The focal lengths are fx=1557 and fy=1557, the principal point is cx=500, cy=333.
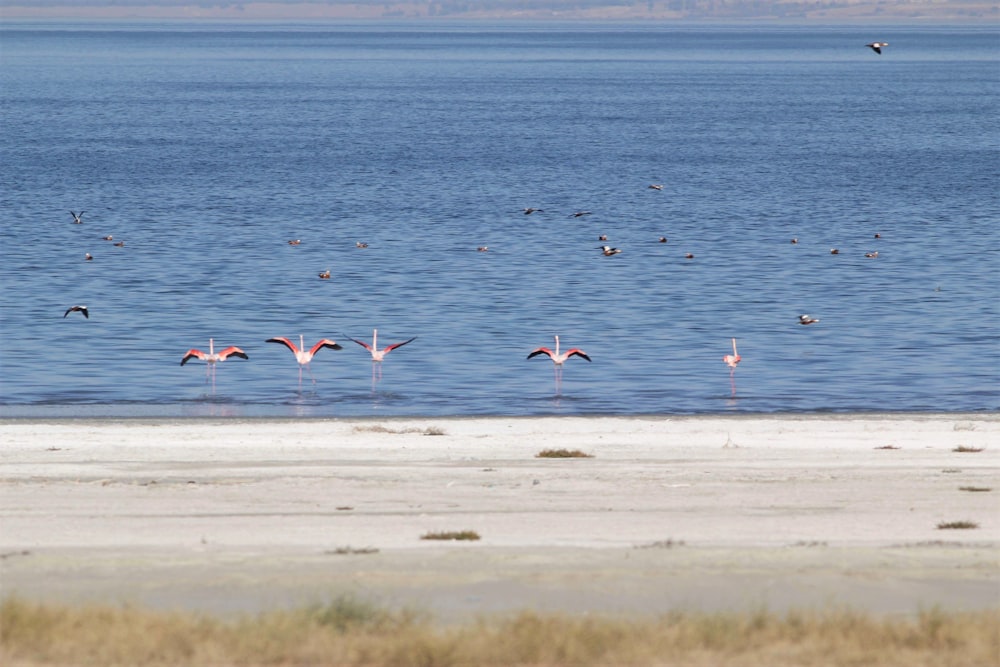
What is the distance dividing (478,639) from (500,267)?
122 ft

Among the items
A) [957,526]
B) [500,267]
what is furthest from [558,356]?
[500,267]

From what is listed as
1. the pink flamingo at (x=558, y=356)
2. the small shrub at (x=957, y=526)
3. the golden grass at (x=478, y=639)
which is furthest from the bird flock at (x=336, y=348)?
the golden grass at (x=478, y=639)

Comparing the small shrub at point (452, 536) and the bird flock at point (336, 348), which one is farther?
the bird flock at point (336, 348)

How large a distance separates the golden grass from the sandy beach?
0.93 metres

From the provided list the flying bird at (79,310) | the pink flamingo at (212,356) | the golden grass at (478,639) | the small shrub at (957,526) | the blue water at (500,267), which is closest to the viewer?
the golden grass at (478,639)

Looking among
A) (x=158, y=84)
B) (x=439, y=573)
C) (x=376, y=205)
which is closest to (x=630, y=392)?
(x=439, y=573)

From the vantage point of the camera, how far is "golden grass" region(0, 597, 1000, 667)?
37.2ft

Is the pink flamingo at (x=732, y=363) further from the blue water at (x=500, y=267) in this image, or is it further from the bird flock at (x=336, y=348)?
the blue water at (x=500, y=267)

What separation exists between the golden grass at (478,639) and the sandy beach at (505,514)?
930mm

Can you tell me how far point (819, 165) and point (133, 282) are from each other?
5153cm

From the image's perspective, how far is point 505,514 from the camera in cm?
1730

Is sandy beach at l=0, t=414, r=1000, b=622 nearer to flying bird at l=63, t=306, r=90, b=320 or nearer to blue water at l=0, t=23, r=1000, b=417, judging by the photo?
blue water at l=0, t=23, r=1000, b=417

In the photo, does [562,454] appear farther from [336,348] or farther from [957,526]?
[336,348]

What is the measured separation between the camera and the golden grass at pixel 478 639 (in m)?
11.3
